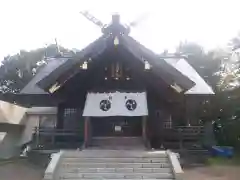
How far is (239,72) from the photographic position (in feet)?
71.2

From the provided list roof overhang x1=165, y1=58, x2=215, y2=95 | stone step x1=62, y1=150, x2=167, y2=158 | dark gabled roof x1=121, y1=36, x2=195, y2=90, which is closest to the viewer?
stone step x1=62, y1=150, x2=167, y2=158

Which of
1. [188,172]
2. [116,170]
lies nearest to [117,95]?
[116,170]

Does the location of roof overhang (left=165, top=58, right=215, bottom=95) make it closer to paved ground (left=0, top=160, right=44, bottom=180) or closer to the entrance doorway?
the entrance doorway

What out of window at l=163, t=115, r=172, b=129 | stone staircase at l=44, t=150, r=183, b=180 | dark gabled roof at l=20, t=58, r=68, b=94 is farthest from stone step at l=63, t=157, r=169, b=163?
dark gabled roof at l=20, t=58, r=68, b=94

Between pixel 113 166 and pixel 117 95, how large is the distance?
13.5ft

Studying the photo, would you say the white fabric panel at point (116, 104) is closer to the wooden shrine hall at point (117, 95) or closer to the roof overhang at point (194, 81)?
the wooden shrine hall at point (117, 95)

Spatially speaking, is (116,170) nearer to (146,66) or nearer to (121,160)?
(121,160)

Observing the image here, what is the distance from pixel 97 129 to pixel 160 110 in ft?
10.5

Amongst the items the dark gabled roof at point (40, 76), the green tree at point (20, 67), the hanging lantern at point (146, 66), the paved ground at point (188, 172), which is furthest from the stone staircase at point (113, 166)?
the green tree at point (20, 67)

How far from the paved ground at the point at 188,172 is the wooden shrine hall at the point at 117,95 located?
5.86 ft

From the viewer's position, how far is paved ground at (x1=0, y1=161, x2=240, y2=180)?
11682 mm

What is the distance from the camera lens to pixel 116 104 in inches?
575

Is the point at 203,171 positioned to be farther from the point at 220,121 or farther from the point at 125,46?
the point at 220,121

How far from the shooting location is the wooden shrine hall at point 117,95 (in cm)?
Result: 1455
